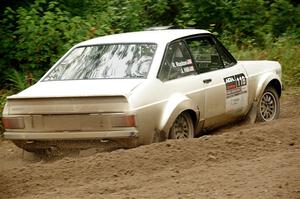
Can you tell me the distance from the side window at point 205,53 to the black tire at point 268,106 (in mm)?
Answer: 976

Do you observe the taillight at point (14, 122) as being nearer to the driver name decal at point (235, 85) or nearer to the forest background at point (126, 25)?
the driver name decal at point (235, 85)

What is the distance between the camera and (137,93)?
7.28 meters

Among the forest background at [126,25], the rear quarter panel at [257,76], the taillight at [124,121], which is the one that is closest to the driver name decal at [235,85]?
the rear quarter panel at [257,76]

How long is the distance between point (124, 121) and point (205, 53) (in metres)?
2.40

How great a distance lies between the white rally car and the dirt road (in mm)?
532

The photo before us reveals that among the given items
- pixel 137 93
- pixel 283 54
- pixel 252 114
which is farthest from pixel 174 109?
pixel 283 54

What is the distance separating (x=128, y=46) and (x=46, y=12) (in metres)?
4.79

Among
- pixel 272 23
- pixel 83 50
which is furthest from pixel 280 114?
pixel 272 23

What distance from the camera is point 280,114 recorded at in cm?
1047

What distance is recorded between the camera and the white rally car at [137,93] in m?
7.20

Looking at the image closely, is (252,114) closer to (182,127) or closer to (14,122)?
(182,127)

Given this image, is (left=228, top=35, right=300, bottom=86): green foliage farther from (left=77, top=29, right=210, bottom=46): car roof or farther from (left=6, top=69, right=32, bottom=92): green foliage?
(left=77, top=29, right=210, bottom=46): car roof

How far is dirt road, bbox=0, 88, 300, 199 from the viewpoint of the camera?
210 inches

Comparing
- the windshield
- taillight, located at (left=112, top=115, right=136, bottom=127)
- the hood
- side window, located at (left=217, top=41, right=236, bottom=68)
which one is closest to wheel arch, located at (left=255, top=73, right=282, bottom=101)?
side window, located at (left=217, top=41, right=236, bottom=68)
